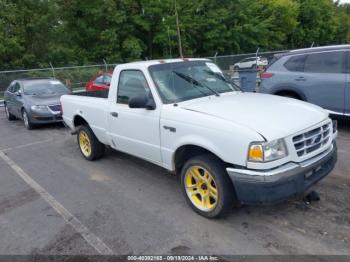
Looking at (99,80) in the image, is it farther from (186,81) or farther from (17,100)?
(186,81)

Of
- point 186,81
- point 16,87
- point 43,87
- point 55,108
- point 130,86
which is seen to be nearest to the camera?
point 186,81

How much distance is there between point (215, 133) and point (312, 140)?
3.61 ft

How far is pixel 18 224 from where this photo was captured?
406 centimetres

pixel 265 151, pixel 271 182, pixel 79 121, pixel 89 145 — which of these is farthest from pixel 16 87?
pixel 271 182

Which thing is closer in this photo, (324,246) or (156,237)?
(324,246)

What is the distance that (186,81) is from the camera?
4547 mm

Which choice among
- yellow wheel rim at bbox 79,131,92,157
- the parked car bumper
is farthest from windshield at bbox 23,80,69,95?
yellow wheel rim at bbox 79,131,92,157

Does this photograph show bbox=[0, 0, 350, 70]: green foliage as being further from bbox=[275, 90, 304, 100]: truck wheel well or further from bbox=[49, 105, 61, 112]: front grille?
bbox=[275, 90, 304, 100]: truck wheel well

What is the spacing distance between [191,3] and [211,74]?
31731mm

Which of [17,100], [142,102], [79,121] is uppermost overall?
[142,102]

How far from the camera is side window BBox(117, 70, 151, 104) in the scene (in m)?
4.58

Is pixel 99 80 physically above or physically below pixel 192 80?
below

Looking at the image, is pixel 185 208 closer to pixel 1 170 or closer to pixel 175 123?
pixel 175 123

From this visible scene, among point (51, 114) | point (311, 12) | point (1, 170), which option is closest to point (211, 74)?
point (1, 170)
